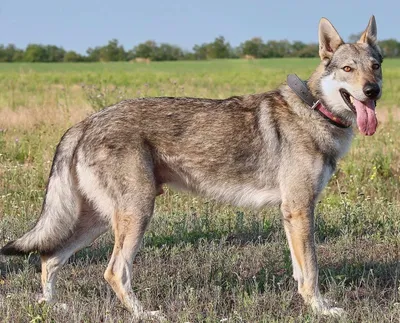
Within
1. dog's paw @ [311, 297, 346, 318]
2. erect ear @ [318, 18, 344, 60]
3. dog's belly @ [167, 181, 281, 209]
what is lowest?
dog's paw @ [311, 297, 346, 318]

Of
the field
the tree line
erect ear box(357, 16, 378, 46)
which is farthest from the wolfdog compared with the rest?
the tree line

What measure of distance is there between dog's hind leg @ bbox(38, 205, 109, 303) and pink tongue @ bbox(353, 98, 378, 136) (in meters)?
2.07

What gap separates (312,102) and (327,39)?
1.75 ft

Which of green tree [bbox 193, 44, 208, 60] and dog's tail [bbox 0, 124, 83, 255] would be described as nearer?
dog's tail [bbox 0, 124, 83, 255]

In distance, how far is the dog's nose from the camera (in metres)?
4.62

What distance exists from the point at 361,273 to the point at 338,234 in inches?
47.1

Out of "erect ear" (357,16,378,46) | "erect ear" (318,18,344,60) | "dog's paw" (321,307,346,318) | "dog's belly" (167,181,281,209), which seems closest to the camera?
"dog's paw" (321,307,346,318)

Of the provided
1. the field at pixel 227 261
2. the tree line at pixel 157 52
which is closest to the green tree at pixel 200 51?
the tree line at pixel 157 52

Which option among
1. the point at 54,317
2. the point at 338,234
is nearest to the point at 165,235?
the point at 338,234

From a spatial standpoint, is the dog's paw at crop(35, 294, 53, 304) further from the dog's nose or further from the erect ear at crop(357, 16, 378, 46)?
the erect ear at crop(357, 16, 378, 46)

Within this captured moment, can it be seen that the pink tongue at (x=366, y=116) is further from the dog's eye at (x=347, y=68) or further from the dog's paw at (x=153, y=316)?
the dog's paw at (x=153, y=316)

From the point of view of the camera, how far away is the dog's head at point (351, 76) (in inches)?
185

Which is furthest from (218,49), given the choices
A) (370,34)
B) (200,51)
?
(370,34)

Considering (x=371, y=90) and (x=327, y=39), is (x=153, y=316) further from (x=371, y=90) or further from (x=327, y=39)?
(x=327, y=39)
